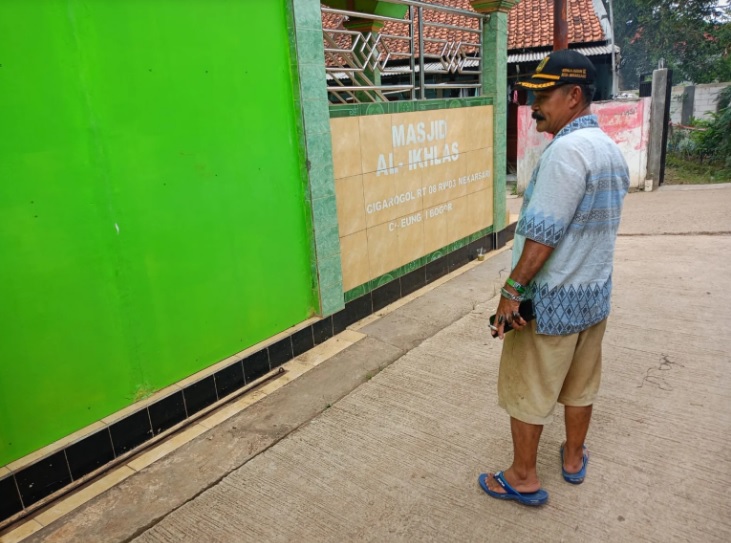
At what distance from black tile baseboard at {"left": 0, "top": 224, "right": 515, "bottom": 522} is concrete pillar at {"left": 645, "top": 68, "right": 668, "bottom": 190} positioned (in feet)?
26.3

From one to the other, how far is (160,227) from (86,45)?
0.96 metres

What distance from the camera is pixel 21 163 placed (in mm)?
2395

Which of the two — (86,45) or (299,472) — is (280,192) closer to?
(86,45)

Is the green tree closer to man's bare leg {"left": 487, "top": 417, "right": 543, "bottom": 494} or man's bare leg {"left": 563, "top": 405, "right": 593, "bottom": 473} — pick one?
man's bare leg {"left": 563, "top": 405, "right": 593, "bottom": 473}

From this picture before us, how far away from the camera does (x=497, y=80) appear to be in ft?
20.3

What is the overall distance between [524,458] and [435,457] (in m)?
0.54

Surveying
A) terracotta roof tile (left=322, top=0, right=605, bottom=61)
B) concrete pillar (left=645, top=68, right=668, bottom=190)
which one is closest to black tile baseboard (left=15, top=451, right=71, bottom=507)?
concrete pillar (left=645, top=68, right=668, bottom=190)

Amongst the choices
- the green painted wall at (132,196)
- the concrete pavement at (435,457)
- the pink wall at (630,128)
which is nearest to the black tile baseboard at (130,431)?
the green painted wall at (132,196)

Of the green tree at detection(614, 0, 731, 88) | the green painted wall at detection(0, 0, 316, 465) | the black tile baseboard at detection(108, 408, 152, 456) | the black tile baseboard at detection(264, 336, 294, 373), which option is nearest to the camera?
the green painted wall at detection(0, 0, 316, 465)

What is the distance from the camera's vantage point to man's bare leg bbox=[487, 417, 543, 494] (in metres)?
2.33

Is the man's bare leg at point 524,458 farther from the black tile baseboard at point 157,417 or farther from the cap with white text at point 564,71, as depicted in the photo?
the black tile baseboard at point 157,417

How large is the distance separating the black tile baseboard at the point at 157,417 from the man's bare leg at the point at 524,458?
1813 mm

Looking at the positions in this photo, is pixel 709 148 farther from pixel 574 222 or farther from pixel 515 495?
pixel 515 495

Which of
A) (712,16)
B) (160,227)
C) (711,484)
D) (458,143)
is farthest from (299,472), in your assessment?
(712,16)
